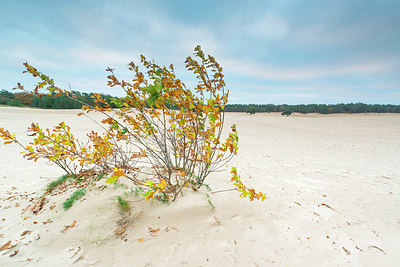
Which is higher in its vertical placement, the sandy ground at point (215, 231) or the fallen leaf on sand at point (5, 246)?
→ the sandy ground at point (215, 231)

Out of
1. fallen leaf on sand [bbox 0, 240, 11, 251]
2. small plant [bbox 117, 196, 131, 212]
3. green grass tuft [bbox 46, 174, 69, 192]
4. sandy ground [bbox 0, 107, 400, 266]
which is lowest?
fallen leaf on sand [bbox 0, 240, 11, 251]

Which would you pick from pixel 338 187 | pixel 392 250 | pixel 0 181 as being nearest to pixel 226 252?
pixel 392 250

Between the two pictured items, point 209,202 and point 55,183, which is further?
point 55,183

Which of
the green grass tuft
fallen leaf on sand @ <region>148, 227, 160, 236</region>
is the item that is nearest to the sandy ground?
fallen leaf on sand @ <region>148, 227, 160, 236</region>

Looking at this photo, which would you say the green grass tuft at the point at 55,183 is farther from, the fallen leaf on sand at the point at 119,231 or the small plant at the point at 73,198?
the fallen leaf on sand at the point at 119,231

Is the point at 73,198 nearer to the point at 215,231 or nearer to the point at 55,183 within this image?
the point at 55,183

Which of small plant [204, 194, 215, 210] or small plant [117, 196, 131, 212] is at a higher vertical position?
small plant [117, 196, 131, 212]

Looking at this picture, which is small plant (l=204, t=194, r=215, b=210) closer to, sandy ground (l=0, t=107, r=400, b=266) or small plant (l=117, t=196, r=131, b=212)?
sandy ground (l=0, t=107, r=400, b=266)

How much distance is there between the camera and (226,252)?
1.62 metres

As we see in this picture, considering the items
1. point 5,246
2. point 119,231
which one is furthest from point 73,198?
point 119,231

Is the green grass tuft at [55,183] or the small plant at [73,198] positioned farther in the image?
the green grass tuft at [55,183]

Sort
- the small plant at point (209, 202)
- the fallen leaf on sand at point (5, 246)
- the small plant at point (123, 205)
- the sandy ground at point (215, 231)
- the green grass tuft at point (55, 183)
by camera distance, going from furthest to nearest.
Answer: the green grass tuft at point (55, 183) < the small plant at point (209, 202) < the small plant at point (123, 205) < the fallen leaf on sand at point (5, 246) < the sandy ground at point (215, 231)

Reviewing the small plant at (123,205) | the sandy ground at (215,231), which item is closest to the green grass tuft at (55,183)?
the sandy ground at (215,231)

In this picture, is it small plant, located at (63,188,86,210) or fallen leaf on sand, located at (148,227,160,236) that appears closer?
fallen leaf on sand, located at (148,227,160,236)
